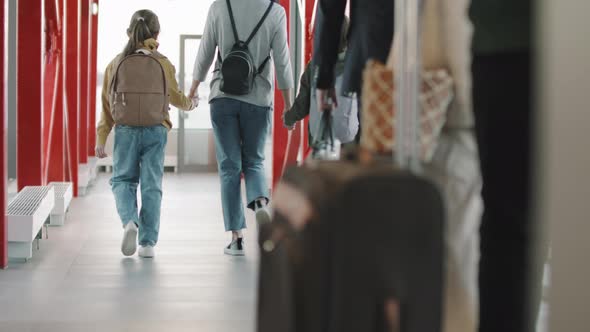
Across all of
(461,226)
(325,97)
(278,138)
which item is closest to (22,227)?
(325,97)

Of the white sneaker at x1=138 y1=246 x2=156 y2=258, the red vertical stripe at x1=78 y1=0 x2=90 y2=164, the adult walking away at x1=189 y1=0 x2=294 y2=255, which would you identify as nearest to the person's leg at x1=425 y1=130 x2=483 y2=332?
the adult walking away at x1=189 y1=0 x2=294 y2=255

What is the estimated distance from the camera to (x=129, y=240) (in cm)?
589

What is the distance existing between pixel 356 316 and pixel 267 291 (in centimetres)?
34

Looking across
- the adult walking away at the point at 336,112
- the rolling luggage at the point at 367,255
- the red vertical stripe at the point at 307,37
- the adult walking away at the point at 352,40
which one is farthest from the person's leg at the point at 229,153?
the rolling luggage at the point at 367,255

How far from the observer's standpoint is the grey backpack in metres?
5.84

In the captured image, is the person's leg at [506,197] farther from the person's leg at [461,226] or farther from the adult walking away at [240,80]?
the adult walking away at [240,80]

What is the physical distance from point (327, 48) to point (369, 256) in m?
1.49

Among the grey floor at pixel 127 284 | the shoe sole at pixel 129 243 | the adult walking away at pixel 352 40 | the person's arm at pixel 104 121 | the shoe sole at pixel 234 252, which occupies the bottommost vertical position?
the grey floor at pixel 127 284

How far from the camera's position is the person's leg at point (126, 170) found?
5.91 metres

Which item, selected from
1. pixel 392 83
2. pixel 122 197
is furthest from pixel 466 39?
pixel 122 197

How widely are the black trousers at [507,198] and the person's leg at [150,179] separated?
148 inches

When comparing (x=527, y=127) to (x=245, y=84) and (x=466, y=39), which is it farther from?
(x=245, y=84)

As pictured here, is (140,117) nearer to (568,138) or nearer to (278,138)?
(278,138)

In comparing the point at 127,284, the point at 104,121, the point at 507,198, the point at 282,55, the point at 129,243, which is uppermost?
the point at 282,55
